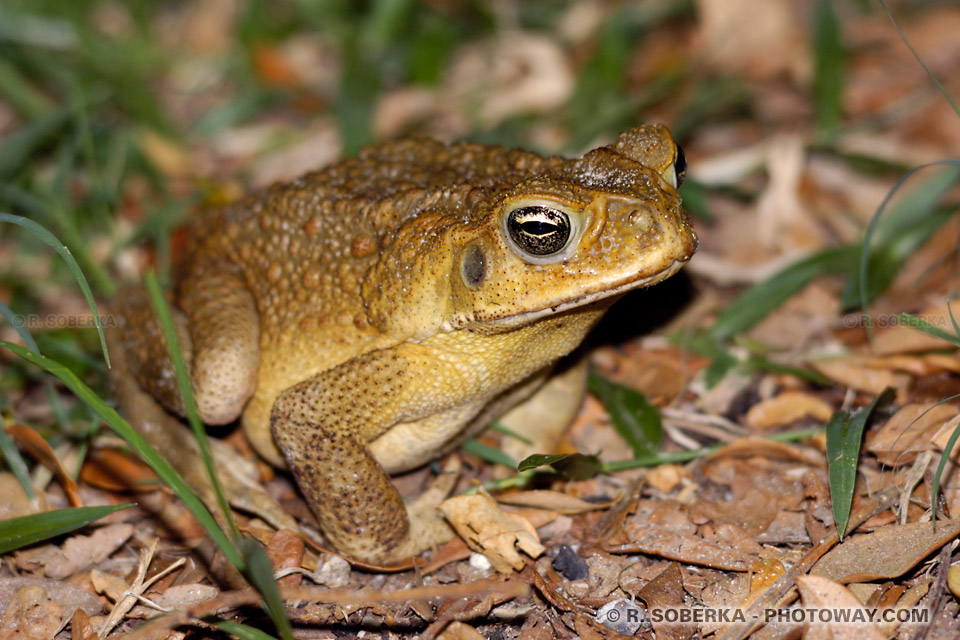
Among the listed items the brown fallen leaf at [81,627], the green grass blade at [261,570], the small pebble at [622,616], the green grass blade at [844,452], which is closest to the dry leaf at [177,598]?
the brown fallen leaf at [81,627]

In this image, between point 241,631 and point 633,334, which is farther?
point 633,334

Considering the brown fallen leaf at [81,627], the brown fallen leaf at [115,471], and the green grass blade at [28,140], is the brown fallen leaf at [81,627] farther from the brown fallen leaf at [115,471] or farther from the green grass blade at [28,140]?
the green grass blade at [28,140]

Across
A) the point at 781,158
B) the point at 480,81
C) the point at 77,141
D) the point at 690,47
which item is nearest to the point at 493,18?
the point at 480,81

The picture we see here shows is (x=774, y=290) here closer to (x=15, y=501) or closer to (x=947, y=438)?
(x=947, y=438)

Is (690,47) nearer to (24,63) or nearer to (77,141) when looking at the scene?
(77,141)

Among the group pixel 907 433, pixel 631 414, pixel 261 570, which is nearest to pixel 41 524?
pixel 261 570

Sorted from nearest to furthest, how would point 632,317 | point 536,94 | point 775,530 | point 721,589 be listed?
point 721,589
point 775,530
point 632,317
point 536,94

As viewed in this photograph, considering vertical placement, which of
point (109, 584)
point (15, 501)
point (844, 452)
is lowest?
point (109, 584)
